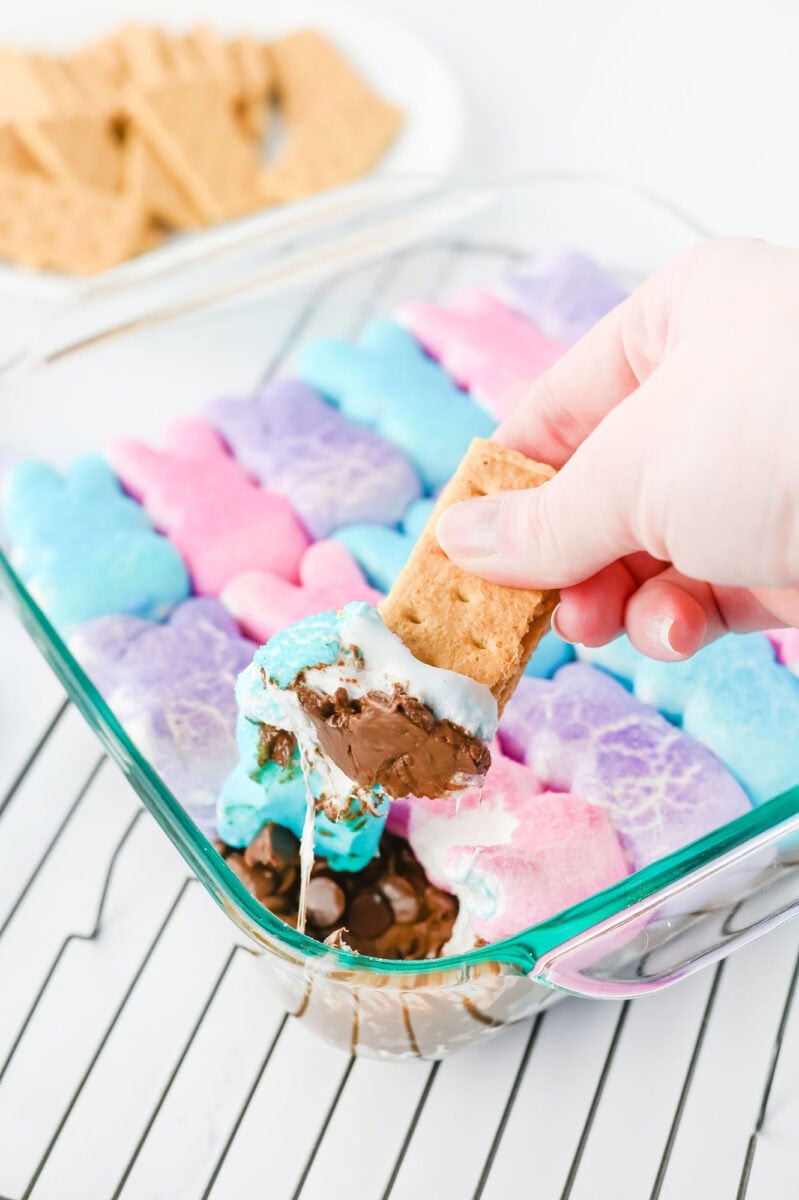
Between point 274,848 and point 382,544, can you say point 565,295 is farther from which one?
point 274,848

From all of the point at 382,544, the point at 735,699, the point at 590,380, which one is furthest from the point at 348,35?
the point at 735,699

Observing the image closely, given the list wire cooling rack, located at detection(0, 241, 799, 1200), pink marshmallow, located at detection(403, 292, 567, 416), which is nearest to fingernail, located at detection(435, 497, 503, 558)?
wire cooling rack, located at detection(0, 241, 799, 1200)

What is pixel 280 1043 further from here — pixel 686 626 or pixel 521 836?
pixel 686 626

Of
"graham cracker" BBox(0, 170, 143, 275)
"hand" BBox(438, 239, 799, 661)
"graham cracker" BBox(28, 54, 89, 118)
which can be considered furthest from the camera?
"graham cracker" BBox(28, 54, 89, 118)

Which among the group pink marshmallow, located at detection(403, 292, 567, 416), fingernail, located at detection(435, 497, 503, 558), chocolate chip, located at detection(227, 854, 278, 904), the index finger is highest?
the index finger

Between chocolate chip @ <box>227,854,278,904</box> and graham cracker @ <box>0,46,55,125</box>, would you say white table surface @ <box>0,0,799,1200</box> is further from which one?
graham cracker @ <box>0,46,55,125</box>

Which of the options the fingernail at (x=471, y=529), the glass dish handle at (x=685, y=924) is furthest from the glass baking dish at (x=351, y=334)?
the fingernail at (x=471, y=529)
